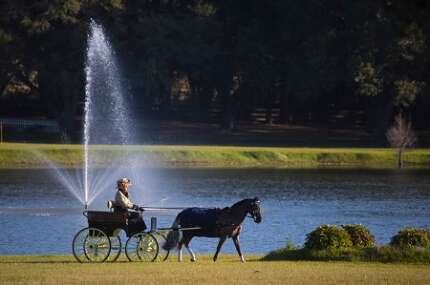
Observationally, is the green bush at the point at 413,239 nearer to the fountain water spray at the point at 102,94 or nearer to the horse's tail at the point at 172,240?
the horse's tail at the point at 172,240

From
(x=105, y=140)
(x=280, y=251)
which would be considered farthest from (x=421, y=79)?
(x=280, y=251)

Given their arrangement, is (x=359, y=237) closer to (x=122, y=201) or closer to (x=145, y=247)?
(x=145, y=247)

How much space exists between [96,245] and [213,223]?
2270mm

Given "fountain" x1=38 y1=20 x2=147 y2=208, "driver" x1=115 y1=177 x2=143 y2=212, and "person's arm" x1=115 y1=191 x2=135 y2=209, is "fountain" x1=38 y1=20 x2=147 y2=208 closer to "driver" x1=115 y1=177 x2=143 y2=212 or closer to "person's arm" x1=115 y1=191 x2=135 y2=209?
"driver" x1=115 y1=177 x2=143 y2=212

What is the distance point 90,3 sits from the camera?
2911 inches

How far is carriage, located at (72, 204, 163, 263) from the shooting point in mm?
23156

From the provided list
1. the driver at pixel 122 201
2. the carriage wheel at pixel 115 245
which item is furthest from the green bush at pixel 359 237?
the carriage wheel at pixel 115 245

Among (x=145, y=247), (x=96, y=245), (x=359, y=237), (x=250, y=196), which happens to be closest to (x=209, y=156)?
(x=250, y=196)

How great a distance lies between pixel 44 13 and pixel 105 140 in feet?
27.3

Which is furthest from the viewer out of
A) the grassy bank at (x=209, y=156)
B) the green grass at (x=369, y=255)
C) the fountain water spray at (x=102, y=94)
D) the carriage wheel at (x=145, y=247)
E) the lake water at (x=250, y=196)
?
the fountain water spray at (x=102, y=94)

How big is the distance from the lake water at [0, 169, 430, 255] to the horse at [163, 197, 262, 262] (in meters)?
4.60

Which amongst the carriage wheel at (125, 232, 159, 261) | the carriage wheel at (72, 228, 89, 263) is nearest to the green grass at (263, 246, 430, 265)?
the carriage wheel at (125, 232, 159, 261)

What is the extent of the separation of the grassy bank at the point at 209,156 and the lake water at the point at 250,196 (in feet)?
10.1

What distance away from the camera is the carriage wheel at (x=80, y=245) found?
909 inches
